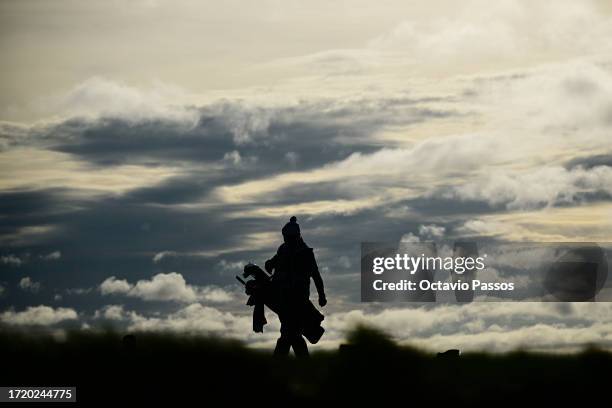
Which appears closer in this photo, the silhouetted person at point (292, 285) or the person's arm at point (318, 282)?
the silhouetted person at point (292, 285)

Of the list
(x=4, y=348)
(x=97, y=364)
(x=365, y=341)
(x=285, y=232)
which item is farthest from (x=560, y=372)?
(x=4, y=348)

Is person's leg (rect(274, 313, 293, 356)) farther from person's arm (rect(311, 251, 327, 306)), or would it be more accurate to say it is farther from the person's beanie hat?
the person's beanie hat

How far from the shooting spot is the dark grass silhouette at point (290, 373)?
109 ft

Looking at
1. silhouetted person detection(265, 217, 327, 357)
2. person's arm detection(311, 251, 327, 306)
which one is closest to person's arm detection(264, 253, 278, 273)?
silhouetted person detection(265, 217, 327, 357)

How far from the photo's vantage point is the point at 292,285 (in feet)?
122

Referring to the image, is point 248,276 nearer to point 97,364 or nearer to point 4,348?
point 97,364

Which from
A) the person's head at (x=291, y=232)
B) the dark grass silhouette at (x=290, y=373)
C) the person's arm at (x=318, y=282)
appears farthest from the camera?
the person's arm at (x=318, y=282)

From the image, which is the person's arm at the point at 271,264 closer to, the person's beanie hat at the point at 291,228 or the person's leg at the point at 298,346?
the person's beanie hat at the point at 291,228

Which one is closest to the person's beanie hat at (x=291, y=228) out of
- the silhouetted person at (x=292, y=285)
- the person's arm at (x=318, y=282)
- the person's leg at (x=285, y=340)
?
the silhouetted person at (x=292, y=285)

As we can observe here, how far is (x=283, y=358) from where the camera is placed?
36875mm

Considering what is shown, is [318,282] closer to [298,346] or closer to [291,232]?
[291,232]

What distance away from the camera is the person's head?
3703 cm

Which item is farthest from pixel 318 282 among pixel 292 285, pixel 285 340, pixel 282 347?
pixel 282 347

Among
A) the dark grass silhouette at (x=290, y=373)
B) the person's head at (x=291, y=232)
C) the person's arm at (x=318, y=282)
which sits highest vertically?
the person's head at (x=291, y=232)
